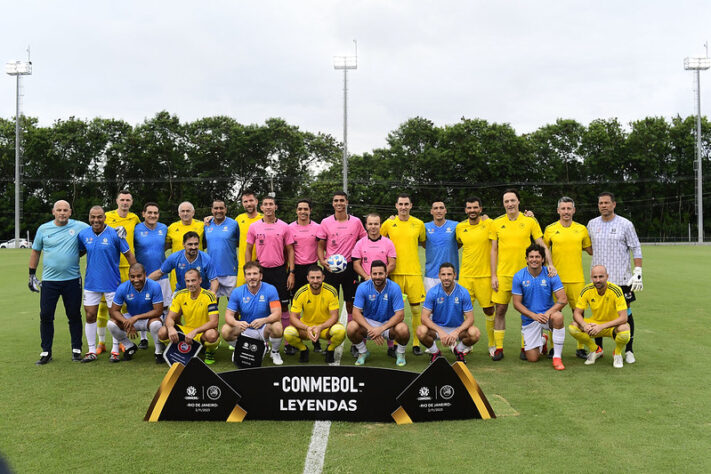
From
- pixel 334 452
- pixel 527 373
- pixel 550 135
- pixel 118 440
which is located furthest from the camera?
pixel 550 135

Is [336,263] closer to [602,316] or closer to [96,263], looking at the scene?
[96,263]

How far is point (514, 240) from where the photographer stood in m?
6.80

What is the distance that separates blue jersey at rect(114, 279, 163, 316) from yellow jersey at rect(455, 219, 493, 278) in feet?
12.9

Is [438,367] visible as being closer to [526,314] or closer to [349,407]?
[349,407]

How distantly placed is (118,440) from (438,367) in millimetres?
2497

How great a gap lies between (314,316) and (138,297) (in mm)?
2221

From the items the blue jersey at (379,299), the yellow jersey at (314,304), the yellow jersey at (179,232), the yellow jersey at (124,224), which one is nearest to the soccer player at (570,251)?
the blue jersey at (379,299)

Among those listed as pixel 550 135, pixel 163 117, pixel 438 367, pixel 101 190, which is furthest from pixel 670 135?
pixel 438 367

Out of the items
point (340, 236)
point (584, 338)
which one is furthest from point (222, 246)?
point (584, 338)

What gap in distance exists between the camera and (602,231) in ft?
22.1

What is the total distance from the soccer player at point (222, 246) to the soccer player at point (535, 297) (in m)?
3.75

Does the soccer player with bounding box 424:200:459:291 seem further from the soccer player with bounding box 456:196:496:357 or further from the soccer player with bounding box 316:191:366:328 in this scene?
the soccer player with bounding box 316:191:366:328

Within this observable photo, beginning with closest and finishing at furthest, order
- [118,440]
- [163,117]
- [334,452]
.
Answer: [334,452] → [118,440] → [163,117]

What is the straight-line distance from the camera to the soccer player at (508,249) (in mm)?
6785
